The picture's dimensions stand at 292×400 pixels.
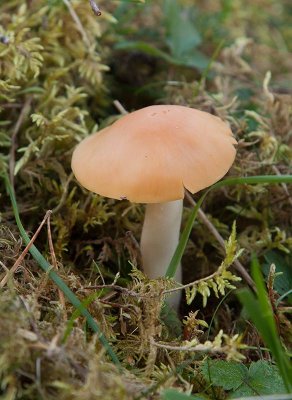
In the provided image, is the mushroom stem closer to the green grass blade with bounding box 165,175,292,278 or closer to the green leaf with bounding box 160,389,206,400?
the green grass blade with bounding box 165,175,292,278

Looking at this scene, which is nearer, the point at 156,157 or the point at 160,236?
the point at 156,157

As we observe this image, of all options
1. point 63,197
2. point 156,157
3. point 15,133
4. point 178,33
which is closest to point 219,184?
point 156,157

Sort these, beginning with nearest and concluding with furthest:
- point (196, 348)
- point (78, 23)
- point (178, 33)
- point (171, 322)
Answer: point (196, 348)
point (171, 322)
point (78, 23)
point (178, 33)

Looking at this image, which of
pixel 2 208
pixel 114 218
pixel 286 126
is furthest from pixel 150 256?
pixel 286 126

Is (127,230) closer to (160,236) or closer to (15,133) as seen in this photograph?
(160,236)

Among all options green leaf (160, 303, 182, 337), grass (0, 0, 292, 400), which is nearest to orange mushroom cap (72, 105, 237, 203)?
grass (0, 0, 292, 400)

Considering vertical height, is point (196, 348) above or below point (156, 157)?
below

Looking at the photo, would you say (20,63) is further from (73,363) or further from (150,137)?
(73,363)
